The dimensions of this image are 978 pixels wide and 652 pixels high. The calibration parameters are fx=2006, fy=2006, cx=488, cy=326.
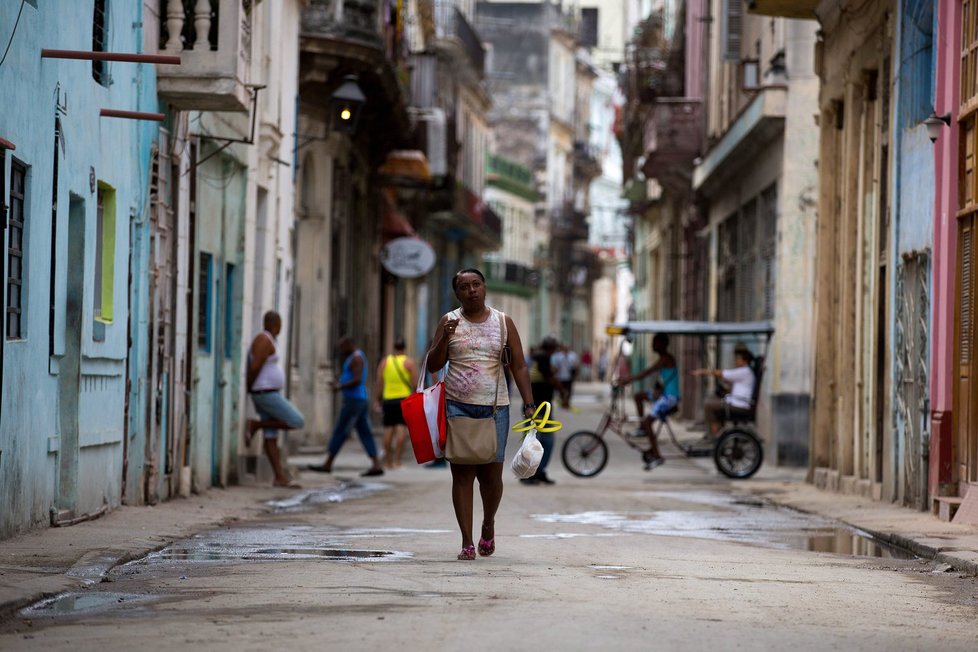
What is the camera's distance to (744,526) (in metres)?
15.8

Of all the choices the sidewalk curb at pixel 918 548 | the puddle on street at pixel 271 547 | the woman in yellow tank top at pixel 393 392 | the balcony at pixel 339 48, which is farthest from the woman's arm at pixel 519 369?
the balcony at pixel 339 48

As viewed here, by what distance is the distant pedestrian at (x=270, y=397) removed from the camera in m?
20.3

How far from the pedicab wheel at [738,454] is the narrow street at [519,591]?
7.39 meters

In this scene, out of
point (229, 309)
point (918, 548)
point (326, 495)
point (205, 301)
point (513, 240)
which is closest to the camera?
point (918, 548)

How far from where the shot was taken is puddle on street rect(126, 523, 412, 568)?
11625 mm

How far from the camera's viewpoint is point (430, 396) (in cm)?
1178

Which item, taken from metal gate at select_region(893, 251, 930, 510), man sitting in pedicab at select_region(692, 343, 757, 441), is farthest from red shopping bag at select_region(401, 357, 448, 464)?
man sitting in pedicab at select_region(692, 343, 757, 441)

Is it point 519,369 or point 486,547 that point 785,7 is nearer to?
point 519,369

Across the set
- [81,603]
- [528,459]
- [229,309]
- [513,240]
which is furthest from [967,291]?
[513,240]

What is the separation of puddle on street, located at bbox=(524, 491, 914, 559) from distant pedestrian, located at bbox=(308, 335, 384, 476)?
5.48 meters

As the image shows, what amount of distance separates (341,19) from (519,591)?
21405 millimetres

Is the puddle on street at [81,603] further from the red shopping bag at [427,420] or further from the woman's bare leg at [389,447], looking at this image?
the woman's bare leg at [389,447]

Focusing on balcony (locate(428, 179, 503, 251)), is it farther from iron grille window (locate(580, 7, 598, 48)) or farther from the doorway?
iron grille window (locate(580, 7, 598, 48))

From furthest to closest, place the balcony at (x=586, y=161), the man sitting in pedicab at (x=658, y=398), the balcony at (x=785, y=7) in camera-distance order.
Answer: the balcony at (x=586, y=161)
the man sitting in pedicab at (x=658, y=398)
the balcony at (x=785, y=7)
